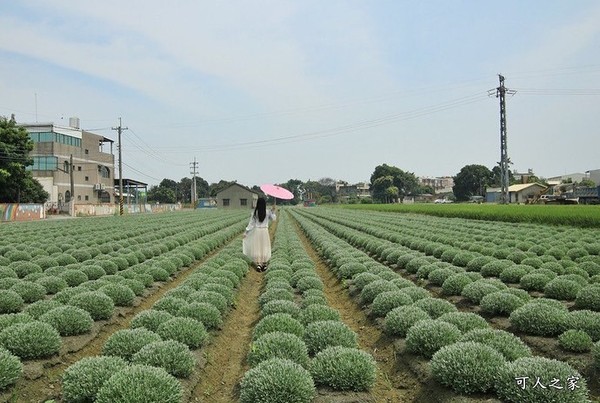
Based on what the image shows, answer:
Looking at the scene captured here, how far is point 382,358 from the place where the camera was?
727cm

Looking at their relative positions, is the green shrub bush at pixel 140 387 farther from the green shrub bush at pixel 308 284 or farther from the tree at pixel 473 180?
the tree at pixel 473 180

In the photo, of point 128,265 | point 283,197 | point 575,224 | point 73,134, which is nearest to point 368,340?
point 283,197

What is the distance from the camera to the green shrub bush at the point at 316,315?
314 inches

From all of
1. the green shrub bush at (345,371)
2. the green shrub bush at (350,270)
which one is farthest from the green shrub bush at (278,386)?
the green shrub bush at (350,270)

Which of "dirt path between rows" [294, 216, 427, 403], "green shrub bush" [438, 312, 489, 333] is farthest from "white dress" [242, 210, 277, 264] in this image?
"green shrub bush" [438, 312, 489, 333]

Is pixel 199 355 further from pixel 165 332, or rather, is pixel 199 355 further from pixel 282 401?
pixel 282 401

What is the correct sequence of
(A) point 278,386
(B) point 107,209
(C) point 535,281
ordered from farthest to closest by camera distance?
(B) point 107,209, (C) point 535,281, (A) point 278,386

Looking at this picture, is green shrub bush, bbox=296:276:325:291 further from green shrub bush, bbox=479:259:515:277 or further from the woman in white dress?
green shrub bush, bbox=479:259:515:277

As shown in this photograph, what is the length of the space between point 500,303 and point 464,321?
1.84 metres

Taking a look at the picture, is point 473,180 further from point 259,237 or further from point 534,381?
point 534,381

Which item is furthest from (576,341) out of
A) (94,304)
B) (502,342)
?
(94,304)

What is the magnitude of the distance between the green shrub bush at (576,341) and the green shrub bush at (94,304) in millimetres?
7777

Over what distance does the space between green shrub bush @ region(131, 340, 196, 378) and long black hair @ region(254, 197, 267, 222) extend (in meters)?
9.21

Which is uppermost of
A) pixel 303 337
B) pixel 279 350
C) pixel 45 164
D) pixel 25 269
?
pixel 45 164
